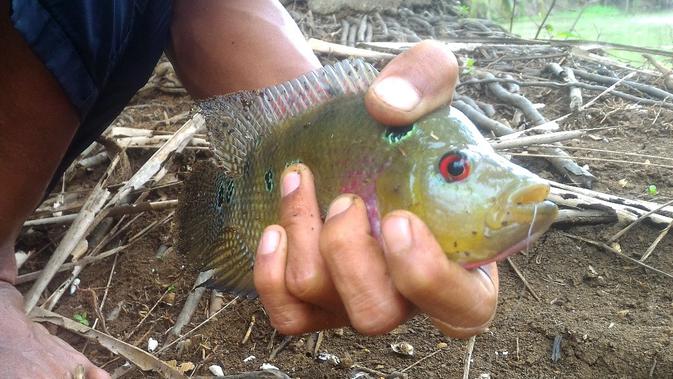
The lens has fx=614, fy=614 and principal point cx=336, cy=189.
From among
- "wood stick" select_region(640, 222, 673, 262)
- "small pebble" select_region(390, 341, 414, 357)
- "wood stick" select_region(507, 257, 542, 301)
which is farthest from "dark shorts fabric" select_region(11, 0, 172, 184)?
"wood stick" select_region(640, 222, 673, 262)

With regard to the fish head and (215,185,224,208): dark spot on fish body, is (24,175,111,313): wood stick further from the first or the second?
the fish head

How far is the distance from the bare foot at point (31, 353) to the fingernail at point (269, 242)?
74cm

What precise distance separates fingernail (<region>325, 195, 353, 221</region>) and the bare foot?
94 centimetres

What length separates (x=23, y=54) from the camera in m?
1.44

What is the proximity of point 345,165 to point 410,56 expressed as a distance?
10.7 inches

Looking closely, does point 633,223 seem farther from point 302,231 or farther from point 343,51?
point 343,51

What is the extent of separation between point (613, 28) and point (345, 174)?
647cm

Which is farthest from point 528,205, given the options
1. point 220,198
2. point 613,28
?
→ point 613,28

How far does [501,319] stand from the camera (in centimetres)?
198

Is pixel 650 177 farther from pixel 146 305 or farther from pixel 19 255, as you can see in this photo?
pixel 19 255

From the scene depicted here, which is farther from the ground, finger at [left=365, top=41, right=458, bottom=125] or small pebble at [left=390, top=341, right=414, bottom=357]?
finger at [left=365, top=41, right=458, bottom=125]

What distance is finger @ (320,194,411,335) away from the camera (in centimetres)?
108

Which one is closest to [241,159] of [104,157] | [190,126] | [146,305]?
[146,305]

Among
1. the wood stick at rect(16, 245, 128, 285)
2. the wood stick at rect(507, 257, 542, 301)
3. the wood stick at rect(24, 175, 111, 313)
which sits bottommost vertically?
the wood stick at rect(507, 257, 542, 301)
